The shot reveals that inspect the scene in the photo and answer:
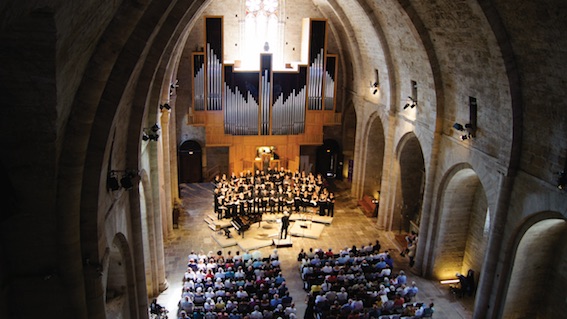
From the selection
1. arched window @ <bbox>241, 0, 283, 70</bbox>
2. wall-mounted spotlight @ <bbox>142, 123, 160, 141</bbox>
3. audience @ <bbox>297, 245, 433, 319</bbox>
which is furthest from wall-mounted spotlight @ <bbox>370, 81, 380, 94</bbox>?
wall-mounted spotlight @ <bbox>142, 123, 160, 141</bbox>

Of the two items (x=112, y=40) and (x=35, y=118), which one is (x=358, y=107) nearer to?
(x=112, y=40)

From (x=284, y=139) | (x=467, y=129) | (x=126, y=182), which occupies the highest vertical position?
(x=467, y=129)

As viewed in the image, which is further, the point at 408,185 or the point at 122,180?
the point at 408,185

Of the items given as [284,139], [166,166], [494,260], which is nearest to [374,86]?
[284,139]

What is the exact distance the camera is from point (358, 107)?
1035 inches

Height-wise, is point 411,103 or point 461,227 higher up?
point 411,103

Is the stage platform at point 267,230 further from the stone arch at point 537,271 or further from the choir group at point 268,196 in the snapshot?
the stone arch at point 537,271

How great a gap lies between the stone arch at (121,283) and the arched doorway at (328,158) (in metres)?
18.9

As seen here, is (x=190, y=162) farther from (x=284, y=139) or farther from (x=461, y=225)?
(x=461, y=225)

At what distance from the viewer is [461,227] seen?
18.1 metres

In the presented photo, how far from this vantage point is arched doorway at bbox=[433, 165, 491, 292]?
17266 mm

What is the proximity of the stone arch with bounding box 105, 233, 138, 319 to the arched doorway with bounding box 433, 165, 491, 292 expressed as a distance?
11218 mm

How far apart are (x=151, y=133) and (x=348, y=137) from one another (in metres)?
16.4

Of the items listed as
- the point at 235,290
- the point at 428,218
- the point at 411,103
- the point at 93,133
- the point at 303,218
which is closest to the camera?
the point at 93,133
